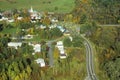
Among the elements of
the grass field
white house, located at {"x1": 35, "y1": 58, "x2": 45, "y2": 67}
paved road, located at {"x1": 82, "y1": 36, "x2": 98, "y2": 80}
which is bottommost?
the grass field

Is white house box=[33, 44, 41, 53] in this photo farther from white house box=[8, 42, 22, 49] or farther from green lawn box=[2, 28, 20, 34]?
green lawn box=[2, 28, 20, 34]

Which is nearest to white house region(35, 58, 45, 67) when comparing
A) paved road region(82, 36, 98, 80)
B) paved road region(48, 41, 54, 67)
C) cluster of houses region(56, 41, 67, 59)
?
paved road region(48, 41, 54, 67)

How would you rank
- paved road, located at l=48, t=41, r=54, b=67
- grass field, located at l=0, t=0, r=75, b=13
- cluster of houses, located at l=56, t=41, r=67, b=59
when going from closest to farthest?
1. paved road, located at l=48, t=41, r=54, b=67
2. cluster of houses, located at l=56, t=41, r=67, b=59
3. grass field, located at l=0, t=0, r=75, b=13

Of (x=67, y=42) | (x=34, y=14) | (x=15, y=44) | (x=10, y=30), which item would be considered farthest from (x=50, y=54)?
(x=34, y=14)

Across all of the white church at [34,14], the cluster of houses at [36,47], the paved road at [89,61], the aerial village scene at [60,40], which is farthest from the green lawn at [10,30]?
the paved road at [89,61]

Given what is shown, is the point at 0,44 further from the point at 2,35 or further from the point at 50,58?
the point at 50,58

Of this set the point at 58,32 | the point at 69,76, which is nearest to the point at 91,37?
the point at 58,32

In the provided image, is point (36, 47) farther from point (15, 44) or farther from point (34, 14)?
point (34, 14)
